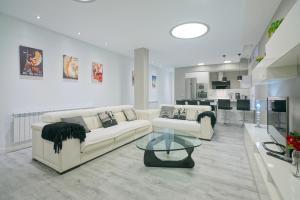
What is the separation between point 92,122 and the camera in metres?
3.42

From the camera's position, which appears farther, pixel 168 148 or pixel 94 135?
pixel 94 135

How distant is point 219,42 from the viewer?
4.49 m

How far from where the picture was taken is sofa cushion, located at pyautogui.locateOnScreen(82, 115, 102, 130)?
10.9ft

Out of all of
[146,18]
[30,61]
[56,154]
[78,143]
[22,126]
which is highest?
[146,18]

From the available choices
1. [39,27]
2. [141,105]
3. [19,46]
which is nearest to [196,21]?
[141,105]

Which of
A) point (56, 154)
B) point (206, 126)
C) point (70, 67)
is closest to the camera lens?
point (56, 154)

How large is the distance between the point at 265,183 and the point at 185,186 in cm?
88

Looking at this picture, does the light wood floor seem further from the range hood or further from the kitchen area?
the range hood

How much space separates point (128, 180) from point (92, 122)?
5.71 feet

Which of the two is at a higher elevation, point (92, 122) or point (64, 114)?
point (64, 114)

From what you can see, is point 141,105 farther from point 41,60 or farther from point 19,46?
point 19,46

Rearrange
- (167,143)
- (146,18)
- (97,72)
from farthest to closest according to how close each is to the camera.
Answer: (97,72) → (146,18) → (167,143)

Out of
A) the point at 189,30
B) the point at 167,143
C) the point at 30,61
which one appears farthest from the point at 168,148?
the point at 30,61

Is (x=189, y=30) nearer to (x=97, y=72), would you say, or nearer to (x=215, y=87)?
(x=97, y=72)
